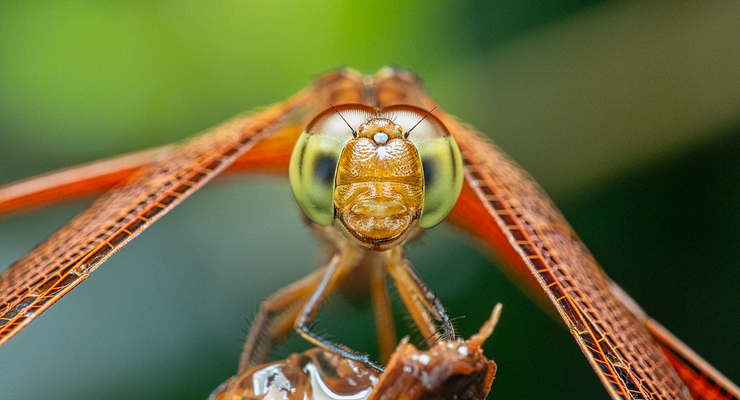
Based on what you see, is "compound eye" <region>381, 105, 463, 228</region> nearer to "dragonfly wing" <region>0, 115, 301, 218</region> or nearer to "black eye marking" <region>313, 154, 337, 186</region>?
"black eye marking" <region>313, 154, 337, 186</region>

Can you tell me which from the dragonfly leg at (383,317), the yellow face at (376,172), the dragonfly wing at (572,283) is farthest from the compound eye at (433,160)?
the dragonfly leg at (383,317)

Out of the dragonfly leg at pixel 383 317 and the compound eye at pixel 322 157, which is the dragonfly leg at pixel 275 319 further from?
the compound eye at pixel 322 157

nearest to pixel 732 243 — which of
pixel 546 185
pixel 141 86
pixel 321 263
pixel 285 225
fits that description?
pixel 546 185

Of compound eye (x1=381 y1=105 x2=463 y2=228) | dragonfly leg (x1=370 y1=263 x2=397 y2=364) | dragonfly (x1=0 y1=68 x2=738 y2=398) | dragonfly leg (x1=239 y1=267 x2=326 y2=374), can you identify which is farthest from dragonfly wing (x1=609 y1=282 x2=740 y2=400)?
dragonfly leg (x1=239 y1=267 x2=326 y2=374)

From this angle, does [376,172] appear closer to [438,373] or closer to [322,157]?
[322,157]

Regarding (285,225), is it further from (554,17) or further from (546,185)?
(554,17)

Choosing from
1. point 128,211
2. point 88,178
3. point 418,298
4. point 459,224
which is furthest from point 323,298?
point 88,178
